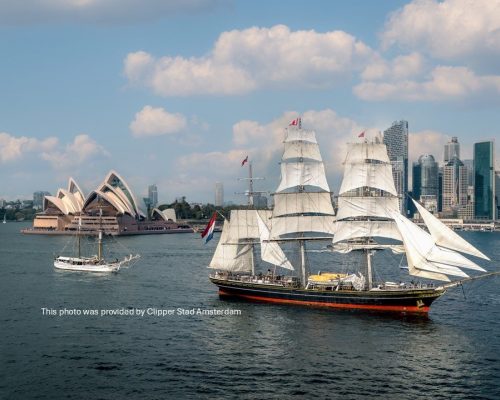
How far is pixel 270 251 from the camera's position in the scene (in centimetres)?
7200

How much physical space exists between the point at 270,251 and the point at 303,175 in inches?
398

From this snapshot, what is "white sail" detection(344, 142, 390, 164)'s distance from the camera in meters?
69.9

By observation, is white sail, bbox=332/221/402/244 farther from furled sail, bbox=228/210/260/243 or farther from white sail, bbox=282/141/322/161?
furled sail, bbox=228/210/260/243

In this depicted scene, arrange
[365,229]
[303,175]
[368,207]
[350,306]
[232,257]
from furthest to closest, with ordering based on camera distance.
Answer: [232,257] → [303,175] → [368,207] → [365,229] → [350,306]

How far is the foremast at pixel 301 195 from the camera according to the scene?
235 ft

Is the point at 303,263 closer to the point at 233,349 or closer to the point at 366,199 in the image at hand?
the point at 366,199

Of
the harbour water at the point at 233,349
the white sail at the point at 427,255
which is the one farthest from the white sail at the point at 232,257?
the white sail at the point at 427,255

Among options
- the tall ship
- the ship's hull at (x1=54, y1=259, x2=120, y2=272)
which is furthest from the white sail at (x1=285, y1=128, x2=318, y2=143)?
the ship's hull at (x1=54, y1=259, x2=120, y2=272)

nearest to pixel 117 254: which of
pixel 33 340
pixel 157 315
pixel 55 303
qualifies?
pixel 55 303

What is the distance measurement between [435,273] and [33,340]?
128 feet

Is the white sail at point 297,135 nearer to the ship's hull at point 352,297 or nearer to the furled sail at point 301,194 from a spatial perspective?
the furled sail at point 301,194

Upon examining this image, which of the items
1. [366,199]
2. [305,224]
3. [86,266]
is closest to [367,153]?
[366,199]

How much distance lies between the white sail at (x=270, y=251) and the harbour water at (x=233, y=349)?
768cm

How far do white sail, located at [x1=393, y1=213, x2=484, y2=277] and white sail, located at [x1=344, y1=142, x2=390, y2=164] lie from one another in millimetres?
10632
